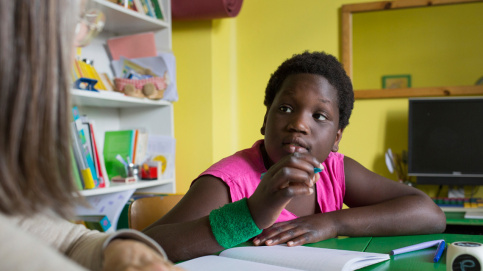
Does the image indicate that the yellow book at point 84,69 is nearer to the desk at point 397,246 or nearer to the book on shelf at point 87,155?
the book on shelf at point 87,155

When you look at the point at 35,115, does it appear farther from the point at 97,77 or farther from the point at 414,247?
the point at 97,77

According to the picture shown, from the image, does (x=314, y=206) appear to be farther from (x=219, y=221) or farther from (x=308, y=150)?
(x=219, y=221)

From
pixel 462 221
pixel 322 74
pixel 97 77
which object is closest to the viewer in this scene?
pixel 322 74

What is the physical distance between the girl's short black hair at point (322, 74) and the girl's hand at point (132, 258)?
0.76m

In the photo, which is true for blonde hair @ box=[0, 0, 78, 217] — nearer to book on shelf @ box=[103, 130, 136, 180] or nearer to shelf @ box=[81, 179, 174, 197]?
shelf @ box=[81, 179, 174, 197]

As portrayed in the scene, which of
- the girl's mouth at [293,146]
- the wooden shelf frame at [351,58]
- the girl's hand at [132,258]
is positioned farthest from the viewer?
the wooden shelf frame at [351,58]

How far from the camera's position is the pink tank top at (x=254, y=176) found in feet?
3.40

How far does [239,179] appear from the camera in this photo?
105cm

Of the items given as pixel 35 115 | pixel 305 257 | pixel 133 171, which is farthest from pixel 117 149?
pixel 35 115

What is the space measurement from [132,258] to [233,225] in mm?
378

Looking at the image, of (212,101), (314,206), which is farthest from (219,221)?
(212,101)

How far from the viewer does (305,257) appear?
0.77 meters

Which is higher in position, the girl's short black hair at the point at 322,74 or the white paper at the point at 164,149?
the girl's short black hair at the point at 322,74

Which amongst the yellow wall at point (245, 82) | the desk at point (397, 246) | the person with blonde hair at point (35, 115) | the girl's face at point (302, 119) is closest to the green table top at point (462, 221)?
the yellow wall at point (245, 82)
